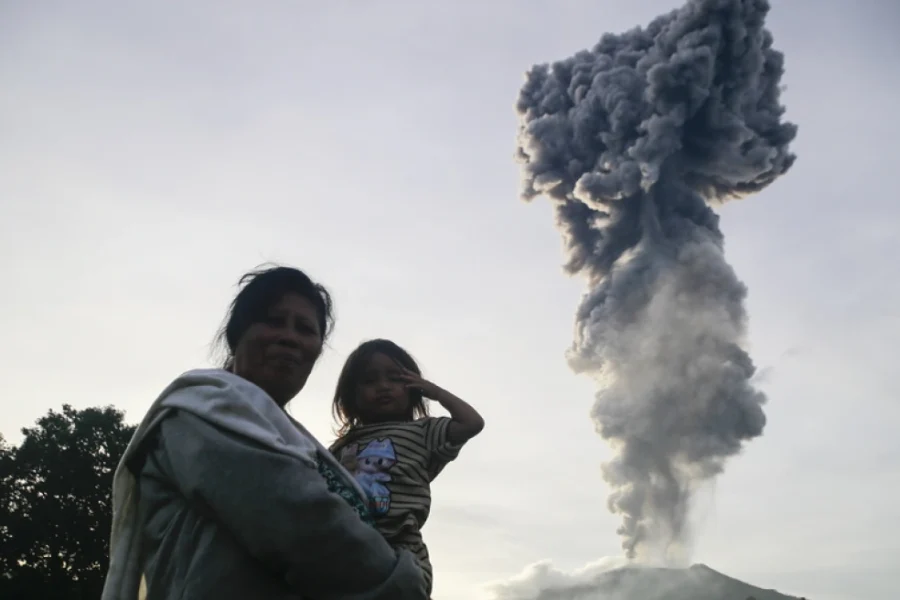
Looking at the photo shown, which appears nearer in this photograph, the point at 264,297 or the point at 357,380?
the point at 264,297

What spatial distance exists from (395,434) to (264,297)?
98 centimetres

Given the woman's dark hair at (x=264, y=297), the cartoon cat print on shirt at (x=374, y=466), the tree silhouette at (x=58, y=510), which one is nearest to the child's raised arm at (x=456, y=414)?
the cartoon cat print on shirt at (x=374, y=466)

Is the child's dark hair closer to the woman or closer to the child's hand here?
the child's hand

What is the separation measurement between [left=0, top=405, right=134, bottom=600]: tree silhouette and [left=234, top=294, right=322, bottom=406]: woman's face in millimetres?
23388

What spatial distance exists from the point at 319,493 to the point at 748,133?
140 ft

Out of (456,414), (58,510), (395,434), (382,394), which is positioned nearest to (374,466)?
(395,434)

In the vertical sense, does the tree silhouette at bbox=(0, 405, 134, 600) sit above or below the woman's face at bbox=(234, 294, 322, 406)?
above

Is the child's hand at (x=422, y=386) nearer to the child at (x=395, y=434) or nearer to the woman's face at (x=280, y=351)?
the child at (x=395, y=434)

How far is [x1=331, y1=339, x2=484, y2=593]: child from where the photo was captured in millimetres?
2742

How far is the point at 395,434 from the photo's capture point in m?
3.11

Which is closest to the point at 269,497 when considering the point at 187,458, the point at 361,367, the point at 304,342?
the point at 187,458

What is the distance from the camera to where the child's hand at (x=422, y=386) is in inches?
131

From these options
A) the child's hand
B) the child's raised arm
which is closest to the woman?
the child's raised arm

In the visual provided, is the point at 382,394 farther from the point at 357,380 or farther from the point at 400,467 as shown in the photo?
the point at 400,467
